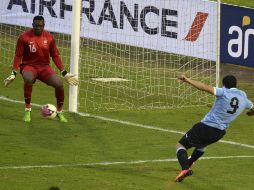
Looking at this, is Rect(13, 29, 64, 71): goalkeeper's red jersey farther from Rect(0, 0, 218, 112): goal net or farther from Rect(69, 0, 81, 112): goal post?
Rect(0, 0, 218, 112): goal net

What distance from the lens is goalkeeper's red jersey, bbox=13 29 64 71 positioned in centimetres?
2009

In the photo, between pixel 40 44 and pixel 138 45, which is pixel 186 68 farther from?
pixel 40 44

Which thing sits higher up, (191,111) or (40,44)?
(40,44)

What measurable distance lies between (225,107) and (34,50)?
20.0 ft

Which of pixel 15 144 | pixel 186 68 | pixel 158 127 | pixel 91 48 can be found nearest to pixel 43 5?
pixel 91 48

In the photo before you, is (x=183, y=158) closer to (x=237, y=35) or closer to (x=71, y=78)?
(x=71, y=78)

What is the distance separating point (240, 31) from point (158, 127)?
4987 millimetres

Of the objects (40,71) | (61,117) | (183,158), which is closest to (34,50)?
(40,71)

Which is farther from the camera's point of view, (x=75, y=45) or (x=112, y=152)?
(x=75, y=45)

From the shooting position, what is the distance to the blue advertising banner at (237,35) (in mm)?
24500

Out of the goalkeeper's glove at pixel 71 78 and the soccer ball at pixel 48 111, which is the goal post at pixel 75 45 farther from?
the soccer ball at pixel 48 111

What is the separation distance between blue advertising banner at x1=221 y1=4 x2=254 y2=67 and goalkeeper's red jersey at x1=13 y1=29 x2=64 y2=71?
19.7 feet

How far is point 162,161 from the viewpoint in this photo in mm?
17359

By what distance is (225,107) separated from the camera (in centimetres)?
1530
